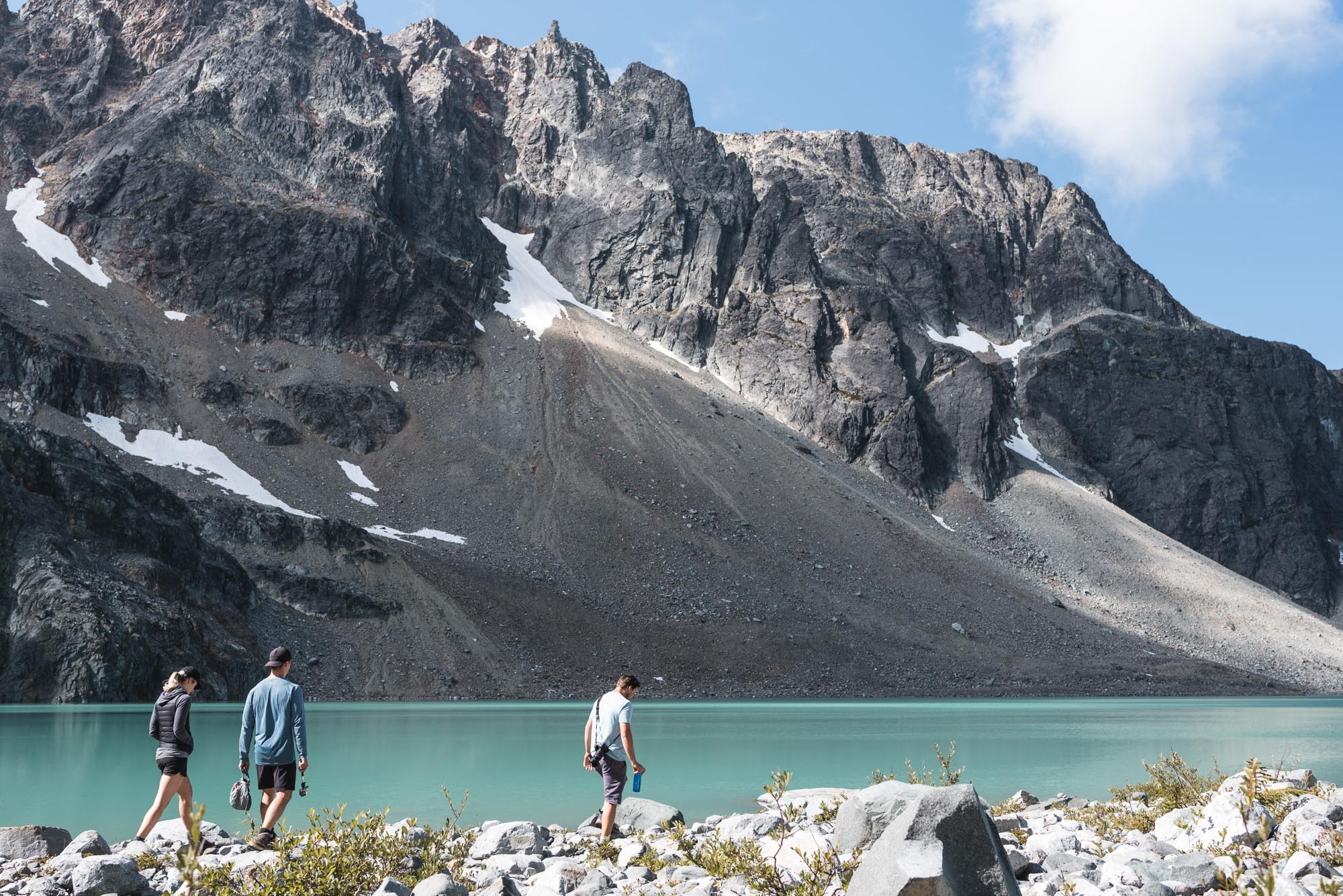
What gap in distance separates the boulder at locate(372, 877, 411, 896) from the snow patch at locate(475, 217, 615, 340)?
3975 inches

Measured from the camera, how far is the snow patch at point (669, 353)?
11206 cm

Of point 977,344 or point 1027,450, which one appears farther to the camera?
point 977,344

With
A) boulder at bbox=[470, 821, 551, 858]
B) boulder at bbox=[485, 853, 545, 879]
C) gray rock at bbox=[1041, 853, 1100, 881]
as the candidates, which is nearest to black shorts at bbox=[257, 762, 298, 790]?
boulder at bbox=[470, 821, 551, 858]

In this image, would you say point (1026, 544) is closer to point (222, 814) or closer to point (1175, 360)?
point (1175, 360)

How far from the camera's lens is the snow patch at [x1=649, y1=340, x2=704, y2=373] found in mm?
112062

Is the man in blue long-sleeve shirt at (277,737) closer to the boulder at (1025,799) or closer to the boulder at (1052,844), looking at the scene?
the boulder at (1052,844)

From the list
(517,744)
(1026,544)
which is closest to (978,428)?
(1026,544)

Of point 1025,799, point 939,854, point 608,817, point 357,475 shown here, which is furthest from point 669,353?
point 939,854

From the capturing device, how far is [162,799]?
11047 mm

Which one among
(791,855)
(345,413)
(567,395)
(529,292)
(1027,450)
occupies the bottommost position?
(791,855)

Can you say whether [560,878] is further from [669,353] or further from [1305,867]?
[669,353]

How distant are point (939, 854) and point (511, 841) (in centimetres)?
600

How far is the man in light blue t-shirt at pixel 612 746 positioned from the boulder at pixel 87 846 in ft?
16.4

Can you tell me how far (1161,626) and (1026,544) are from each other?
13.6 meters
